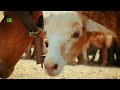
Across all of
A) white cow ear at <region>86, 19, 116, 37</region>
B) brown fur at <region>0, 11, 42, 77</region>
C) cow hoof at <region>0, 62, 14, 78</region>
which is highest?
white cow ear at <region>86, 19, 116, 37</region>

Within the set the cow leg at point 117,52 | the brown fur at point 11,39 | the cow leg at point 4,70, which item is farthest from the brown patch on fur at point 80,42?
the cow leg at point 117,52

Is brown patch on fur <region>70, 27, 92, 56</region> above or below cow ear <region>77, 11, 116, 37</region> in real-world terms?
below

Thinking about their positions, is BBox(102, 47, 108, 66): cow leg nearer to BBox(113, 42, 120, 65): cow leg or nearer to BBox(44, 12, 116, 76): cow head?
BBox(113, 42, 120, 65): cow leg

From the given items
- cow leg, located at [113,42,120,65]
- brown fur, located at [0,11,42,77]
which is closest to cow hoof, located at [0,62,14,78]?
brown fur, located at [0,11,42,77]

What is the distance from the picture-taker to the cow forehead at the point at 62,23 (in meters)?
2.93

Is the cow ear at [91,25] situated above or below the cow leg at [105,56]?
above

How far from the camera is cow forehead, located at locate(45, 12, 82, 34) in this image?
115 inches

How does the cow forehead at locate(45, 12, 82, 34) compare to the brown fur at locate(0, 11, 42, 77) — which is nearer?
the cow forehead at locate(45, 12, 82, 34)

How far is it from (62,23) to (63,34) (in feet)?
0.32

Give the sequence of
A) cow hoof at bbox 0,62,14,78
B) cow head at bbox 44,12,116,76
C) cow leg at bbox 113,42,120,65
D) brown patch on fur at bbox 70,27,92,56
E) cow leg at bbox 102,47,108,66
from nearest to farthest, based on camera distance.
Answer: cow head at bbox 44,12,116,76
brown patch on fur at bbox 70,27,92,56
cow hoof at bbox 0,62,14,78
cow leg at bbox 113,42,120,65
cow leg at bbox 102,47,108,66

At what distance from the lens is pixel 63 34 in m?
2.94

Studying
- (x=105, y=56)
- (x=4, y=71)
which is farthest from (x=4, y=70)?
(x=105, y=56)

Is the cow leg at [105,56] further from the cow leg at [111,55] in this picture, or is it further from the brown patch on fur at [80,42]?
the brown patch on fur at [80,42]
